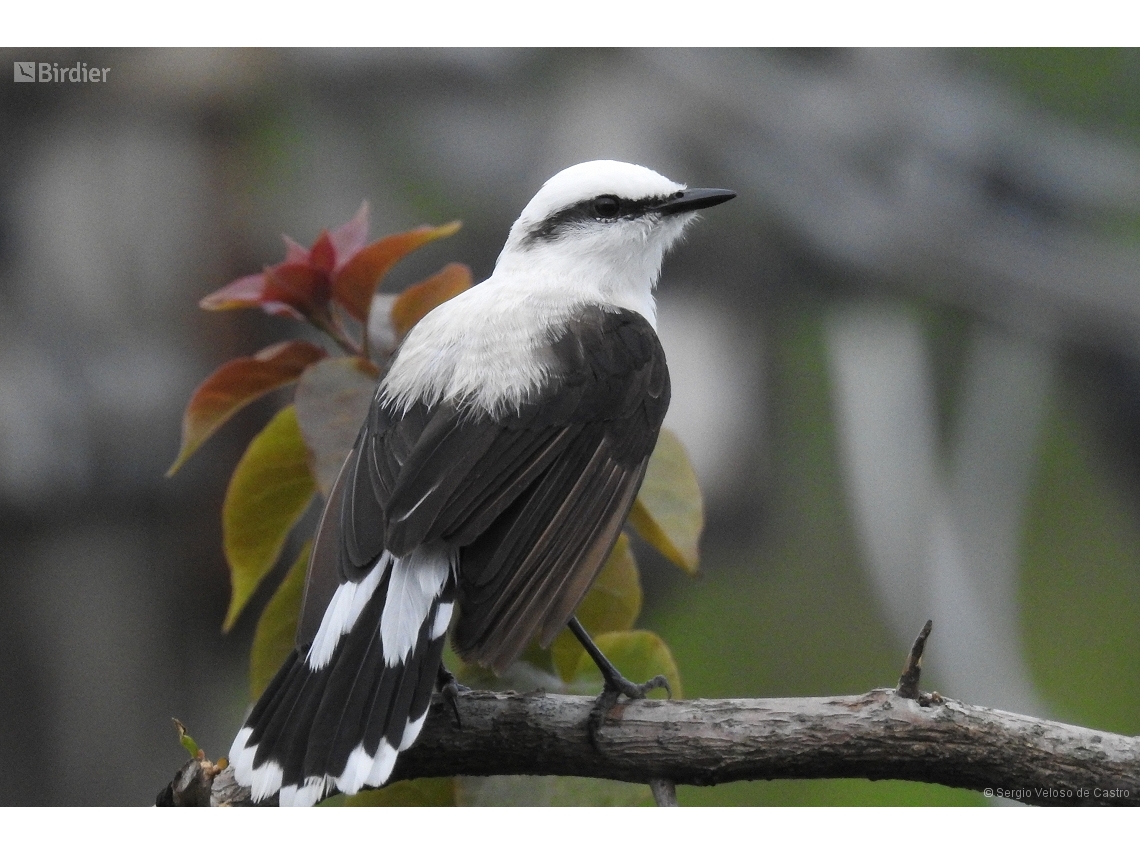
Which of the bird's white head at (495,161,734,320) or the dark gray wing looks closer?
the dark gray wing

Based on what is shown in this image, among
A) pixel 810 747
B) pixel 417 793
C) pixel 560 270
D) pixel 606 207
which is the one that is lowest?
pixel 417 793

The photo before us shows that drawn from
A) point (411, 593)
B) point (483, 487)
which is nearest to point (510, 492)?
point (483, 487)

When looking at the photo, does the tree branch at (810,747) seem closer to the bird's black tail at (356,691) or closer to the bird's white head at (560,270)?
the bird's black tail at (356,691)

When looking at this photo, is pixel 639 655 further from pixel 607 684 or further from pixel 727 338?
pixel 727 338

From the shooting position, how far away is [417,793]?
166 centimetres

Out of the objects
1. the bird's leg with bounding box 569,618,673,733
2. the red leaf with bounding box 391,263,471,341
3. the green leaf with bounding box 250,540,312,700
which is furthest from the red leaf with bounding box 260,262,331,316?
the bird's leg with bounding box 569,618,673,733

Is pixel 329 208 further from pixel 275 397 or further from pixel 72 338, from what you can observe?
pixel 72 338

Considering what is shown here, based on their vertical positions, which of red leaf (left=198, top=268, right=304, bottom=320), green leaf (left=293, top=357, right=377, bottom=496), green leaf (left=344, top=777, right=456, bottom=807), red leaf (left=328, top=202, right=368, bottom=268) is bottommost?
green leaf (left=344, top=777, right=456, bottom=807)

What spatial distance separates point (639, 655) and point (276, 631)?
0.53 m

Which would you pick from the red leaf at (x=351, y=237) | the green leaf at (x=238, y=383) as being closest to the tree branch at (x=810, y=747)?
the green leaf at (x=238, y=383)

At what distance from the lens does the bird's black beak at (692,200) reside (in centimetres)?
182

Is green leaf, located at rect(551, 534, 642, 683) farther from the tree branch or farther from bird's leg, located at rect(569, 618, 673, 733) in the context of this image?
the tree branch

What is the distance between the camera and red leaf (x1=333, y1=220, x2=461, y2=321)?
162 cm

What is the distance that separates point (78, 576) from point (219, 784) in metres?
1.21
